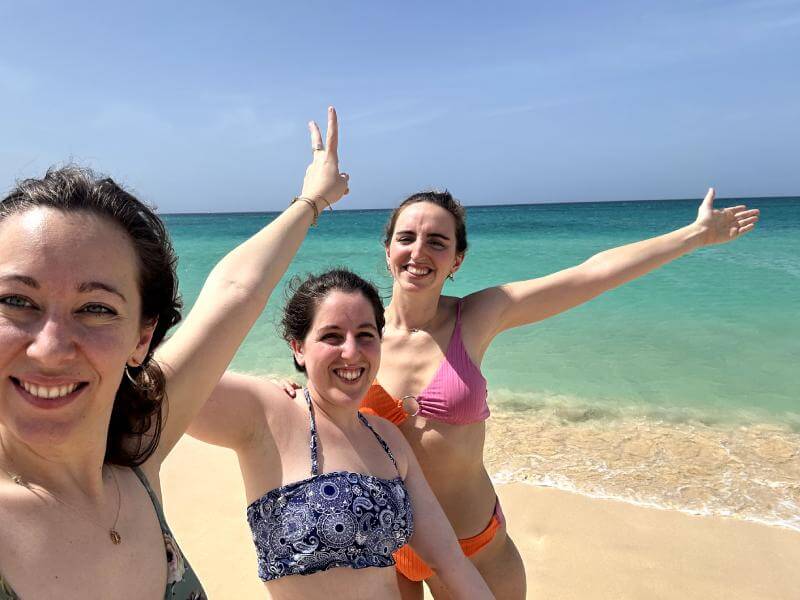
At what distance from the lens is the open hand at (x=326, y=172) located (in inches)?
95.7

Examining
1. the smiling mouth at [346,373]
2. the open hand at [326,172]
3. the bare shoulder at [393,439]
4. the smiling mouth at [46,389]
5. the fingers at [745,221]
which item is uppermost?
the open hand at [326,172]

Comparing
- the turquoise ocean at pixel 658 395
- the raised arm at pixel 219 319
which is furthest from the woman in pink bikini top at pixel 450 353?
the raised arm at pixel 219 319

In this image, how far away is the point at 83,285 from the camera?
1193 millimetres

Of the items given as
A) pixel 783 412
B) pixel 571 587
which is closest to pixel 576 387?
pixel 783 412

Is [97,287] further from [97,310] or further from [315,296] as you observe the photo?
[315,296]

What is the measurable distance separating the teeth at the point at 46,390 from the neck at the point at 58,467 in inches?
6.0

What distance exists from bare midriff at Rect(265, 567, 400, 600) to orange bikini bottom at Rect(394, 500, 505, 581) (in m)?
0.34

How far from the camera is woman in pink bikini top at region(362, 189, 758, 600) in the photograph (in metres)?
2.65

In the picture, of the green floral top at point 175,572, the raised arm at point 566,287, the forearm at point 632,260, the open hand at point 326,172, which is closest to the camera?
the green floral top at point 175,572

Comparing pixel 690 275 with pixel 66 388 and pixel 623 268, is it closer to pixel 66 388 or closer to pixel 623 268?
pixel 623 268

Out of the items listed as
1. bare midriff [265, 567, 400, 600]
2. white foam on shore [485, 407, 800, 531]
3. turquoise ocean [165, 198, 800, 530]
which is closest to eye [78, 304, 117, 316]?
bare midriff [265, 567, 400, 600]

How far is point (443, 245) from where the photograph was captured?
9.34 feet

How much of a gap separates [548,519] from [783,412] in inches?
161

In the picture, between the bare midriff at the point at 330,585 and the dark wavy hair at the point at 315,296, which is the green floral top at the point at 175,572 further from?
the dark wavy hair at the point at 315,296
